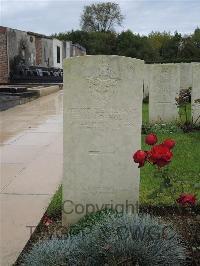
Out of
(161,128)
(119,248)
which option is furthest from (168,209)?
(161,128)

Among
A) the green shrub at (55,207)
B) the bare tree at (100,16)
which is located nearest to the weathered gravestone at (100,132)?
the green shrub at (55,207)

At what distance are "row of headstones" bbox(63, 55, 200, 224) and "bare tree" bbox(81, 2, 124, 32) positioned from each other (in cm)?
7114

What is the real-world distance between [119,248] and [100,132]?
141cm

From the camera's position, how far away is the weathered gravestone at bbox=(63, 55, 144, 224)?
421 cm

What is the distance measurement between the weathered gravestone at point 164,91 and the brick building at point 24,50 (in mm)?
21491

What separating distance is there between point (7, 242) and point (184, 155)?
160 inches

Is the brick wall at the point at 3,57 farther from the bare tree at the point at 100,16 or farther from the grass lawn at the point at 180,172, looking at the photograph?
the bare tree at the point at 100,16

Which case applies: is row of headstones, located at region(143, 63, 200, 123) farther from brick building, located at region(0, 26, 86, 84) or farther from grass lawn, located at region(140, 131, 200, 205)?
brick building, located at region(0, 26, 86, 84)

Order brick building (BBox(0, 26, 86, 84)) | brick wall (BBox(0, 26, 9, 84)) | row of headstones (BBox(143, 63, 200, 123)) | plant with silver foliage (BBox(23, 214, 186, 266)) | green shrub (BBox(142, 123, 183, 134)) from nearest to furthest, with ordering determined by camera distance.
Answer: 1. plant with silver foliage (BBox(23, 214, 186, 266))
2. green shrub (BBox(142, 123, 183, 134))
3. row of headstones (BBox(143, 63, 200, 123))
4. brick wall (BBox(0, 26, 9, 84))
5. brick building (BBox(0, 26, 86, 84))

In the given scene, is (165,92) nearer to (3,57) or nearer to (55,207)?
(55,207)

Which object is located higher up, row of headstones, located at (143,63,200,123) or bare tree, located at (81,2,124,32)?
bare tree, located at (81,2,124,32)

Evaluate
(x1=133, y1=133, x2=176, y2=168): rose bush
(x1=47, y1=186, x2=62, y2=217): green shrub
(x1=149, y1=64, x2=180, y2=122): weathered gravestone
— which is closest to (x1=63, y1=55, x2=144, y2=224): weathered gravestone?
(x1=47, y1=186, x2=62, y2=217): green shrub

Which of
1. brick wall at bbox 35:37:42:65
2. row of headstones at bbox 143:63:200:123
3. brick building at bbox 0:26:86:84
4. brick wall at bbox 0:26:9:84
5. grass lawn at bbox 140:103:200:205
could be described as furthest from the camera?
brick wall at bbox 35:37:42:65

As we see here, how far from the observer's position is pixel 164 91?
1134 cm
